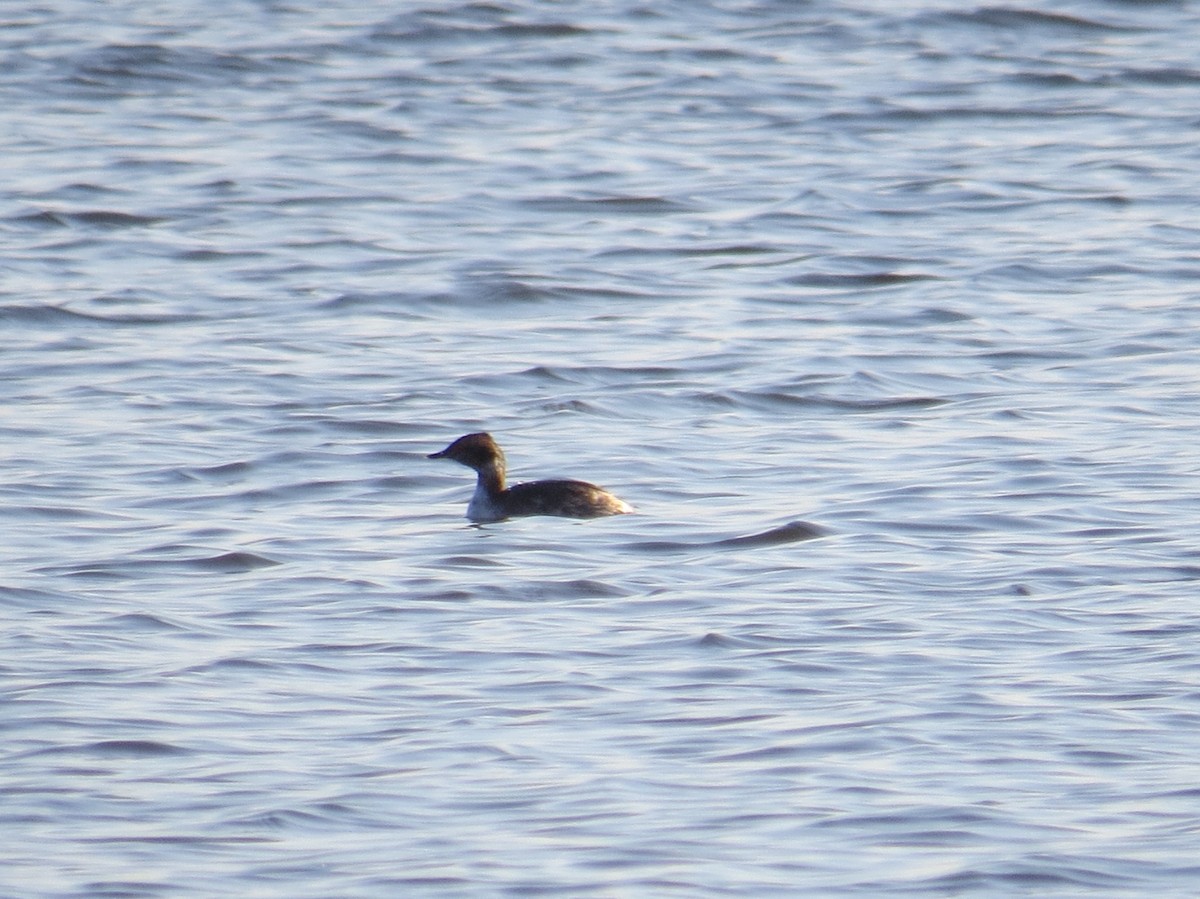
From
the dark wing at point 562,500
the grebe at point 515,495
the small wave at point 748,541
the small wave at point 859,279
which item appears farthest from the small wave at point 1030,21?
the small wave at point 748,541

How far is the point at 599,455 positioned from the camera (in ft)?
40.2

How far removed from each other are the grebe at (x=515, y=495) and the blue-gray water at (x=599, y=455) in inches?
4.8

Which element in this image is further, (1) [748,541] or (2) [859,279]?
(2) [859,279]

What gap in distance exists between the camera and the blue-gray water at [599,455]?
6.93 meters

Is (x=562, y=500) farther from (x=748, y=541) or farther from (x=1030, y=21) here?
(x=1030, y=21)

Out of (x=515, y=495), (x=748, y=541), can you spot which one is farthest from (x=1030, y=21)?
(x=748, y=541)

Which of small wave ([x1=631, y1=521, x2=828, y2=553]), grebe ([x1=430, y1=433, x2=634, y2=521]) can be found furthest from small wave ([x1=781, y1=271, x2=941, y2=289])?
small wave ([x1=631, y1=521, x2=828, y2=553])

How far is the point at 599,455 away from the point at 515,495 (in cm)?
132

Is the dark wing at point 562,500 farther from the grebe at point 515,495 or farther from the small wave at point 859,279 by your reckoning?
the small wave at point 859,279

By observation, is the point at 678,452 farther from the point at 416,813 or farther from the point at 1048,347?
the point at 416,813

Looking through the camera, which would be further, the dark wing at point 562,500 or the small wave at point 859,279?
the small wave at point 859,279

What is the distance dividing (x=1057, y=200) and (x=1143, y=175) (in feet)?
3.58

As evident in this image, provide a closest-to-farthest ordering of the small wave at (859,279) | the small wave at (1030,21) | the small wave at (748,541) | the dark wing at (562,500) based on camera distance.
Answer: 1. the small wave at (748,541)
2. the dark wing at (562,500)
3. the small wave at (859,279)
4. the small wave at (1030,21)

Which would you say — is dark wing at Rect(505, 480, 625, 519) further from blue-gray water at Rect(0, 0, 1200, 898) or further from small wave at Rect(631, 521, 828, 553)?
small wave at Rect(631, 521, 828, 553)
